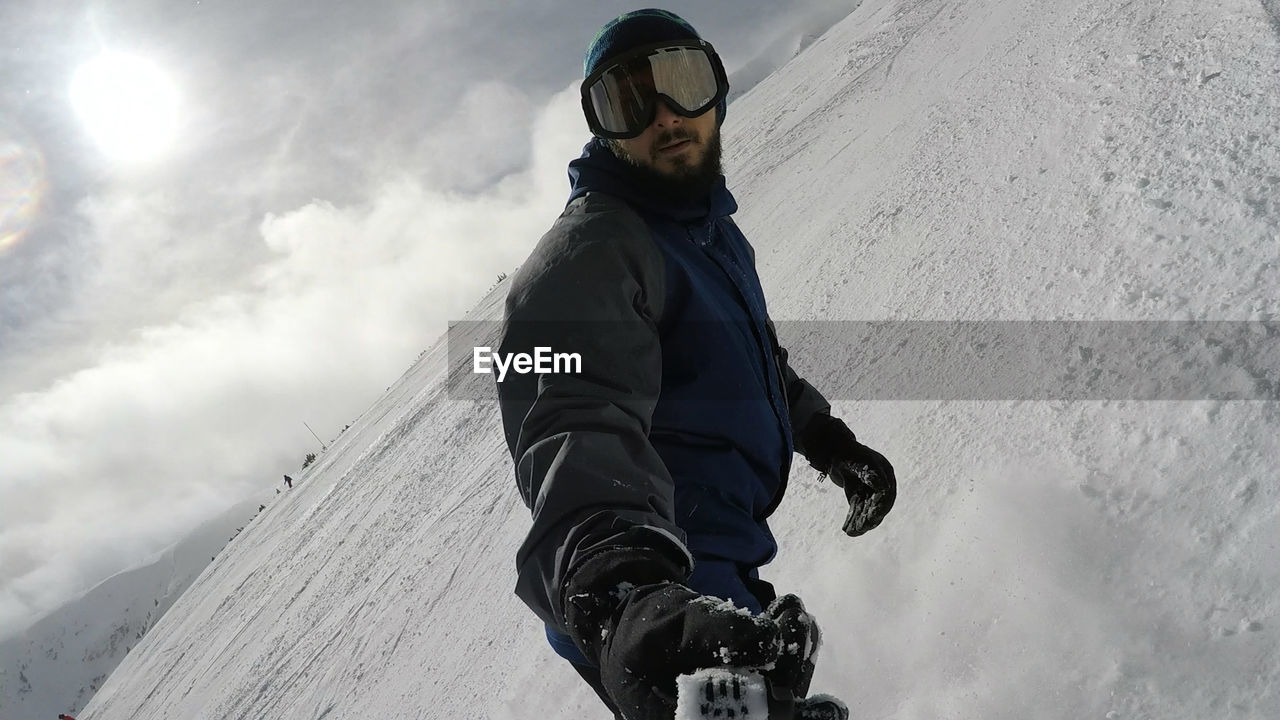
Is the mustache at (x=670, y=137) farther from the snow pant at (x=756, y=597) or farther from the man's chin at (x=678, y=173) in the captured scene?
the snow pant at (x=756, y=597)

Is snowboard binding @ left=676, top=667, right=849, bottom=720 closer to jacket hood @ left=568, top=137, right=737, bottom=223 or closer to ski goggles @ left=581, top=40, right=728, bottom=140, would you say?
jacket hood @ left=568, top=137, right=737, bottom=223

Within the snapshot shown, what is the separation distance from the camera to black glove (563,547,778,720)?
0.80m

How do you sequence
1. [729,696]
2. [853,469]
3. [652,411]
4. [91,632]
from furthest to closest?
[91,632] < [853,469] < [652,411] < [729,696]

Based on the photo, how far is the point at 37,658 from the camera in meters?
120

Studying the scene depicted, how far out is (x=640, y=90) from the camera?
→ 163 centimetres

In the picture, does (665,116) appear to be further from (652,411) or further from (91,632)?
(91,632)

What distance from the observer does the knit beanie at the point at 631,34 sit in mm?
1681

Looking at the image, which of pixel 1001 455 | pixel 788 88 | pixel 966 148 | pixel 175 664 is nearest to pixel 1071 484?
pixel 1001 455

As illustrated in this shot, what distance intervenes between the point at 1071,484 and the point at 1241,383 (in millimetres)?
570

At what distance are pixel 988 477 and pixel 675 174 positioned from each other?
68.1 inches

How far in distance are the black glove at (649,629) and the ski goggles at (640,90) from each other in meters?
1.03

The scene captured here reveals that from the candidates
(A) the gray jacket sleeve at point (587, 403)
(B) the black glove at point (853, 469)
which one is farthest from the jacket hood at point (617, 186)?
(B) the black glove at point (853, 469)
